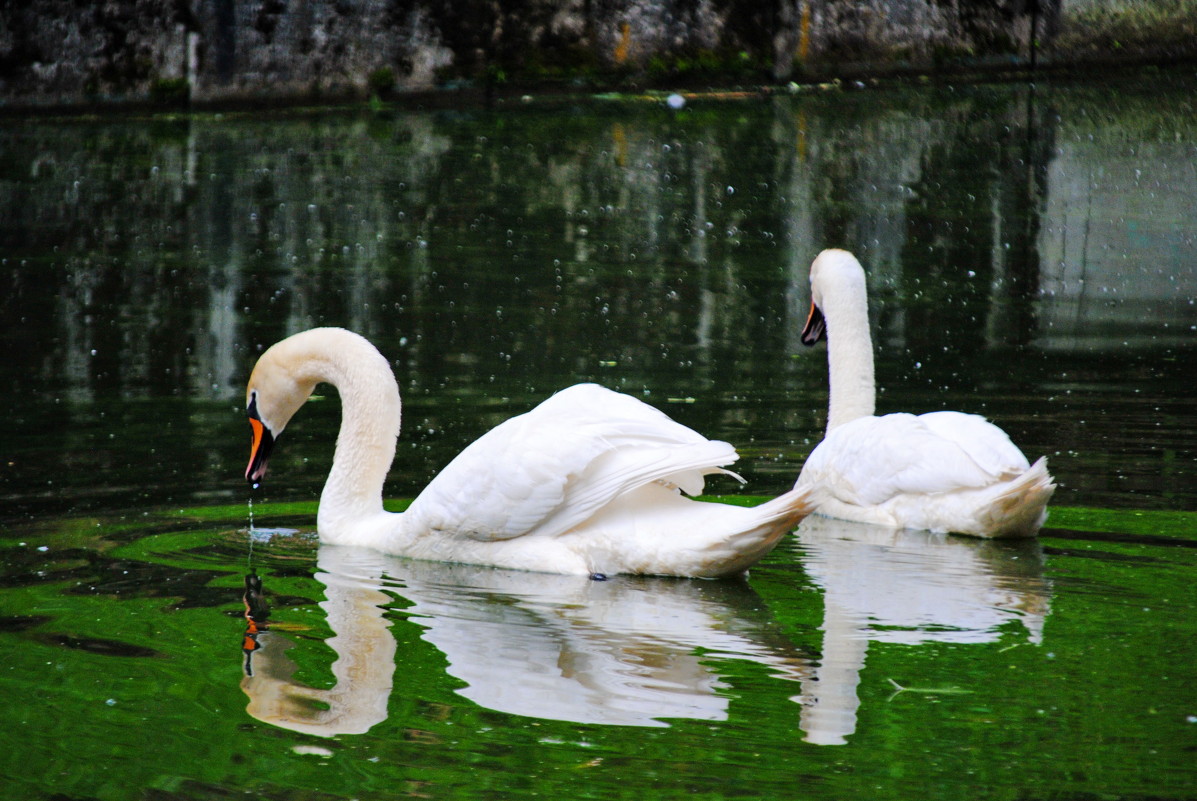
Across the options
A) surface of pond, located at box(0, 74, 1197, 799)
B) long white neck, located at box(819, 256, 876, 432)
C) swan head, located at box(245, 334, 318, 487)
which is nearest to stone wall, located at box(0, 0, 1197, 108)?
surface of pond, located at box(0, 74, 1197, 799)

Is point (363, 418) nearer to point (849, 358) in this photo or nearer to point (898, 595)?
point (898, 595)

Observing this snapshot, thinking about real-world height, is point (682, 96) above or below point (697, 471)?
above

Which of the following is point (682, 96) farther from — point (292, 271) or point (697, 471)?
point (697, 471)

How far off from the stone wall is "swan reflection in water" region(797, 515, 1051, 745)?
1588 centimetres

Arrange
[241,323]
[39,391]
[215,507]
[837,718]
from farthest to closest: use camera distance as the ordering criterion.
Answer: [241,323] < [39,391] < [215,507] < [837,718]

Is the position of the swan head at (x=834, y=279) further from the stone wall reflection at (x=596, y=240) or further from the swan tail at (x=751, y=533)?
the swan tail at (x=751, y=533)

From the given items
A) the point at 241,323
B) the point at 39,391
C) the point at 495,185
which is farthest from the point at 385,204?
the point at 39,391

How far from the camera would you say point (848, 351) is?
7637 millimetres

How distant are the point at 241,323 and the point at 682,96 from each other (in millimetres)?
12245

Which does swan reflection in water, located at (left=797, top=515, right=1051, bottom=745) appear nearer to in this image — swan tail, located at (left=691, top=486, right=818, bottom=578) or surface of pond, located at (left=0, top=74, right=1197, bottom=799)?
surface of pond, located at (left=0, top=74, right=1197, bottom=799)

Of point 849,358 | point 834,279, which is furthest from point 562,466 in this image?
point 834,279

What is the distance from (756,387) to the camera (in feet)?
29.2

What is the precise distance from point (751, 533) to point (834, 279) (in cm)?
283

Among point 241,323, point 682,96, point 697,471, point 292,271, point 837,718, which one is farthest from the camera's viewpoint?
point 682,96
